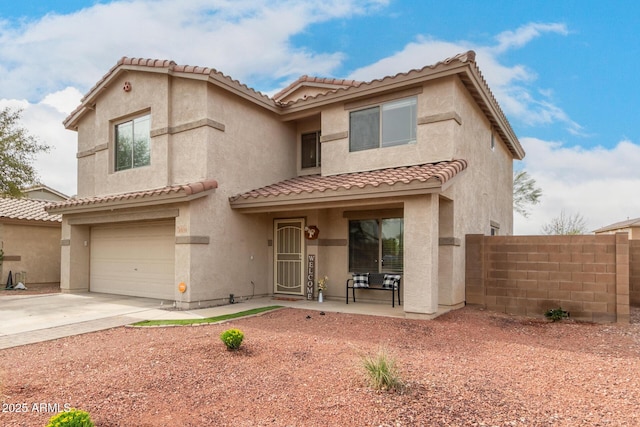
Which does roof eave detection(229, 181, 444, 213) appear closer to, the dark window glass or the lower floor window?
the lower floor window

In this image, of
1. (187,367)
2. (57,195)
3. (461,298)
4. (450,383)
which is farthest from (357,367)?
(57,195)

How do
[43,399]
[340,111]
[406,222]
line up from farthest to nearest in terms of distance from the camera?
[340,111]
[406,222]
[43,399]

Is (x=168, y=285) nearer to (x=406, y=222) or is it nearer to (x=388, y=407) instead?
(x=406, y=222)

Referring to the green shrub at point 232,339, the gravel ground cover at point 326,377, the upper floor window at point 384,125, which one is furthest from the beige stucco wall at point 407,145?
the green shrub at point 232,339

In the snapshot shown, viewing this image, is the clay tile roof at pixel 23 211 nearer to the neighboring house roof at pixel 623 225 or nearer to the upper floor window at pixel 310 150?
the upper floor window at pixel 310 150

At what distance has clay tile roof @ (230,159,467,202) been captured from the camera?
8968 mm

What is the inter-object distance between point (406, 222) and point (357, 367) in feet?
14.5

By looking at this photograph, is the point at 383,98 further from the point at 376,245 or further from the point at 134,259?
the point at 134,259

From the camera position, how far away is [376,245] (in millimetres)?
11633

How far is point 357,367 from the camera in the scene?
5480mm

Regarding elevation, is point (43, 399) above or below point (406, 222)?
below

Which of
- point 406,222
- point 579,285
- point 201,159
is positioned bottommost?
point 579,285

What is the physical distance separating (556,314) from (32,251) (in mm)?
19147

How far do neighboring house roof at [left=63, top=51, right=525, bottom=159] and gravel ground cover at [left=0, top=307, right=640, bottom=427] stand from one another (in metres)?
6.20
